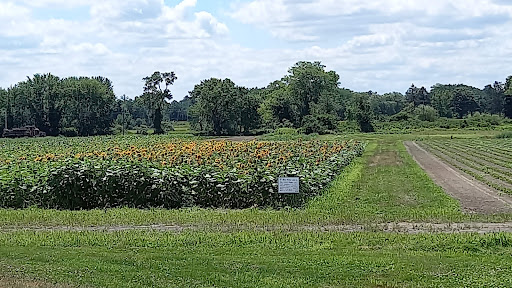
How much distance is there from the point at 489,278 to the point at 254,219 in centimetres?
811

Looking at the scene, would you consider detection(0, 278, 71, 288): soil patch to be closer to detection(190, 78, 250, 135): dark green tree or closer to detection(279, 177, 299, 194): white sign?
detection(279, 177, 299, 194): white sign

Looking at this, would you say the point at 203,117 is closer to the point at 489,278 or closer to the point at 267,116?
the point at 267,116

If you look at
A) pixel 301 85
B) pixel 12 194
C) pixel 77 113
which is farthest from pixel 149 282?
pixel 301 85

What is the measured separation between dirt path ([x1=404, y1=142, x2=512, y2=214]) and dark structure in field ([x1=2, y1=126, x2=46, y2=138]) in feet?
253

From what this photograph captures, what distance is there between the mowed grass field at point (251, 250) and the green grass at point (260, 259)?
16 millimetres

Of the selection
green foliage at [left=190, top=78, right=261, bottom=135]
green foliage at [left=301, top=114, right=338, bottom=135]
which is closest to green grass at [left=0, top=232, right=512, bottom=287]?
green foliage at [left=301, top=114, right=338, bottom=135]

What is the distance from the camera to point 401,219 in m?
17.5

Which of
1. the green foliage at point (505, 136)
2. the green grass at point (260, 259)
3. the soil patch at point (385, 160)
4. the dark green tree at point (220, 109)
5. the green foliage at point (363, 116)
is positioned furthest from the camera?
the green foliage at point (363, 116)

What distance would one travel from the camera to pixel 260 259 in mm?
11266

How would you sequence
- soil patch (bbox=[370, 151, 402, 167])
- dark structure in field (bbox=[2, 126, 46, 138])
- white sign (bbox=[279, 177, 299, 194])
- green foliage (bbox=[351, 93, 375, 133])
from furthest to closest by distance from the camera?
green foliage (bbox=[351, 93, 375, 133])
dark structure in field (bbox=[2, 126, 46, 138])
soil patch (bbox=[370, 151, 402, 167])
white sign (bbox=[279, 177, 299, 194])

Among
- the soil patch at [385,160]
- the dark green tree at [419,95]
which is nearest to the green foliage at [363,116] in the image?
the soil patch at [385,160]

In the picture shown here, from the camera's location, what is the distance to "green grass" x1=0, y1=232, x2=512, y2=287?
977 centimetres

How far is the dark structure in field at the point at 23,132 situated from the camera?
339ft

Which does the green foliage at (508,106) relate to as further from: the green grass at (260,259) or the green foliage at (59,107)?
the green grass at (260,259)
